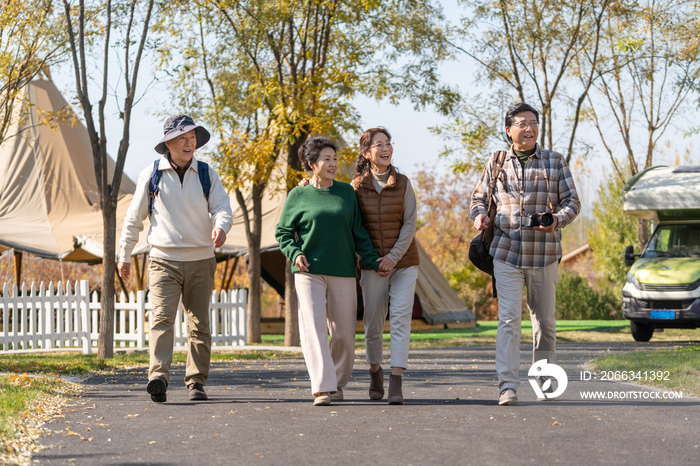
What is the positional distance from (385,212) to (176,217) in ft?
5.07

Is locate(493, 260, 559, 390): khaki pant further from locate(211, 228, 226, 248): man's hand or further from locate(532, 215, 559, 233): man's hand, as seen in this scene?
locate(211, 228, 226, 248): man's hand

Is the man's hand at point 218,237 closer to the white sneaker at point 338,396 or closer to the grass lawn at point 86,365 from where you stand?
the white sneaker at point 338,396

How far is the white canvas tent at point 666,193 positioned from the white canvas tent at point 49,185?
1151cm

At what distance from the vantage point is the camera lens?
5.49 metres

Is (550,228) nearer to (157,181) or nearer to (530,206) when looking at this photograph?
(530,206)

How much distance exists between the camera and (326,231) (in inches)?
225

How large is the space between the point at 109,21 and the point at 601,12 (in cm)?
929

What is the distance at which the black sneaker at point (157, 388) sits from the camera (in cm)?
577

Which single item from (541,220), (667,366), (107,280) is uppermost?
(541,220)

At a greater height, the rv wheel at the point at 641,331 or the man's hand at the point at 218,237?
the man's hand at the point at 218,237

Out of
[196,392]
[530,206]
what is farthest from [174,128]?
[530,206]

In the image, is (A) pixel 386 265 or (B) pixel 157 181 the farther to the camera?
(B) pixel 157 181

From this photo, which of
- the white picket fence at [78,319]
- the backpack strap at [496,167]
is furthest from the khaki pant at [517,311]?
the white picket fence at [78,319]

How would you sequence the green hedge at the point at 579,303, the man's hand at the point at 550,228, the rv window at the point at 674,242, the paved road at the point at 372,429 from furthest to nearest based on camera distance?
the green hedge at the point at 579,303
the rv window at the point at 674,242
the man's hand at the point at 550,228
the paved road at the point at 372,429
